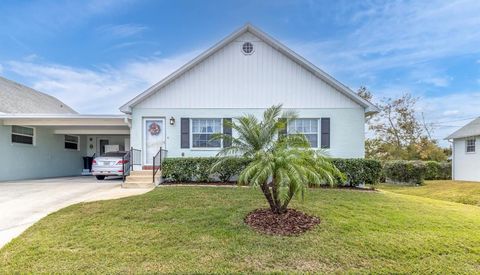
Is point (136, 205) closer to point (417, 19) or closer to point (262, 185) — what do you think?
point (262, 185)

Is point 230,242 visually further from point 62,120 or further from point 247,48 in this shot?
point 62,120

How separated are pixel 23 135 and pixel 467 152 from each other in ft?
91.3

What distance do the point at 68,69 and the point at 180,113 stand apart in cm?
1115

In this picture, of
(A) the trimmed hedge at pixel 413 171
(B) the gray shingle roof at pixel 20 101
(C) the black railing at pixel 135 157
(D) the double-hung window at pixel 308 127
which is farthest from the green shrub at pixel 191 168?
(A) the trimmed hedge at pixel 413 171

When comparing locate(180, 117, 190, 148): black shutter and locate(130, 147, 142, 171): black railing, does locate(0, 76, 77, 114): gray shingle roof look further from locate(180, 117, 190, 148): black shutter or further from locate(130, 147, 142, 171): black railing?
locate(180, 117, 190, 148): black shutter

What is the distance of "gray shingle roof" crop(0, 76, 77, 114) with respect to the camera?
13.4 m

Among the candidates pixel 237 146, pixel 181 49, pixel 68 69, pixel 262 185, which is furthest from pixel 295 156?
pixel 68 69

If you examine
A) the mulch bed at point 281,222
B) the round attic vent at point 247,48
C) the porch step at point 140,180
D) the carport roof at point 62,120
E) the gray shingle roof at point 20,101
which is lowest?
the mulch bed at point 281,222

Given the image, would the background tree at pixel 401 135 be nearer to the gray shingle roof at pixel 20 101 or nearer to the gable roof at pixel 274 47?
the gable roof at pixel 274 47

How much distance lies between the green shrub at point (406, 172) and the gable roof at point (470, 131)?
12.1ft

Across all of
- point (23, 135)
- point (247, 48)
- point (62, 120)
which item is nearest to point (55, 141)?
point (23, 135)

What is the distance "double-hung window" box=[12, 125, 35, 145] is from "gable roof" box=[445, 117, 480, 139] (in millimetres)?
26907

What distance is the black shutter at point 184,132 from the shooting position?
11539 mm

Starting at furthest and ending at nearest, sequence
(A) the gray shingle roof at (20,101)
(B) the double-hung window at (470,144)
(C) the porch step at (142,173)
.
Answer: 1. (B) the double-hung window at (470,144)
2. (A) the gray shingle roof at (20,101)
3. (C) the porch step at (142,173)
